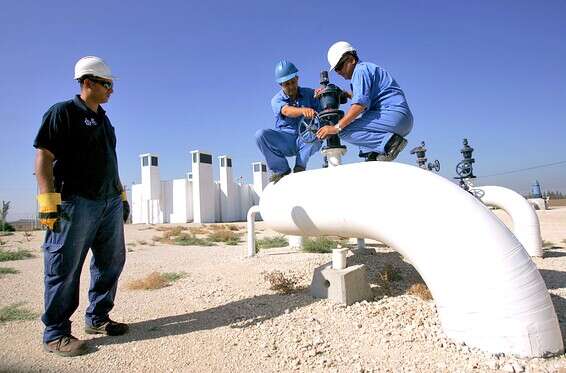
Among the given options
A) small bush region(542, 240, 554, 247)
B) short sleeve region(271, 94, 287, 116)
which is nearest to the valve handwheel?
short sleeve region(271, 94, 287, 116)

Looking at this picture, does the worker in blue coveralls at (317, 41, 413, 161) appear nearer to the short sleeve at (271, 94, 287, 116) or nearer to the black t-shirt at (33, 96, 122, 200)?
the short sleeve at (271, 94, 287, 116)

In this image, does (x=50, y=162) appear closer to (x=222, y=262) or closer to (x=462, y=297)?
(x=462, y=297)

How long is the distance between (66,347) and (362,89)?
2940 mm

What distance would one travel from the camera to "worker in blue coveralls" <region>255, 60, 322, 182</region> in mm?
4273

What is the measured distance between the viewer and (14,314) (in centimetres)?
312

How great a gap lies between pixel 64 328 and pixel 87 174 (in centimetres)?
105

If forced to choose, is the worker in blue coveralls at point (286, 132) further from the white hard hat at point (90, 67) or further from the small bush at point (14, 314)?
the small bush at point (14, 314)

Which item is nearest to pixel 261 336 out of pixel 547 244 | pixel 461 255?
pixel 461 255

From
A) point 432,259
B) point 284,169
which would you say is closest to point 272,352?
point 432,259

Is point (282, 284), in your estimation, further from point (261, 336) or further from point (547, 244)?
point (547, 244)

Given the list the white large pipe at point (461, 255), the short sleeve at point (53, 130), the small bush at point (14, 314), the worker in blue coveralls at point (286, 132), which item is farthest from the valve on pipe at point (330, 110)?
the small bush at point (14, 314)

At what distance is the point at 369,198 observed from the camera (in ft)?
8.02

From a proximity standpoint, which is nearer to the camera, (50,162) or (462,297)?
(462,297)

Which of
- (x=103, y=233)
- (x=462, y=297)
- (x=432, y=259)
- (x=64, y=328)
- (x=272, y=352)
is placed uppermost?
(x=103, y=233)
